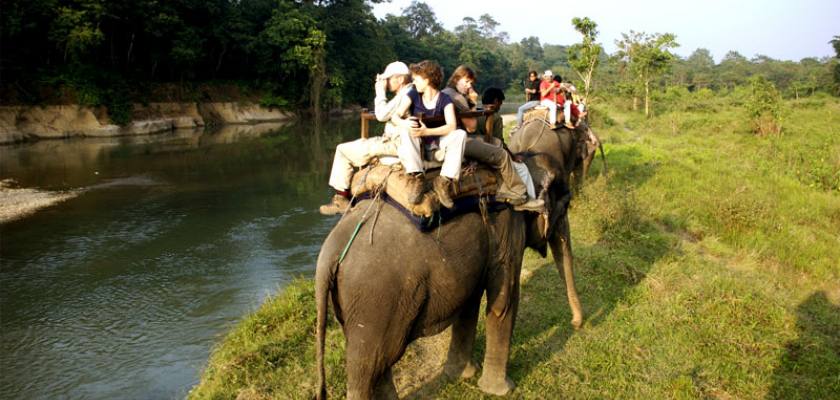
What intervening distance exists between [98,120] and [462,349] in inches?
A: 1033

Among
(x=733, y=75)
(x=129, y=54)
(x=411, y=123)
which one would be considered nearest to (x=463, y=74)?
(x=411, y=123)

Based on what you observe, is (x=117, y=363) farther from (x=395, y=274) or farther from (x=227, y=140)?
(x=227, y=140)

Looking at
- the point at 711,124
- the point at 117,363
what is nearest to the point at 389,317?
the point at 117,363

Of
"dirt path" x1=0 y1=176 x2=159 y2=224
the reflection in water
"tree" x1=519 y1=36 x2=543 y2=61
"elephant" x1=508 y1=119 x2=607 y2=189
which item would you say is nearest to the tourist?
"elephant" x1=508 y1=119 x2=607 y2=189

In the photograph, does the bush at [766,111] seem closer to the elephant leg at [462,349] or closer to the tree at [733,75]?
the elephant leg at [462,349]

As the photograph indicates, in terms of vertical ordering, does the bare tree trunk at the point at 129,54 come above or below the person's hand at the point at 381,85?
above

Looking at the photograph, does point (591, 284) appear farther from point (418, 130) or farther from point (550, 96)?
point (418, 130)

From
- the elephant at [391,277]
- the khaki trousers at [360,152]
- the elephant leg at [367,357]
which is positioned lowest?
the elephant leg at [367,357]

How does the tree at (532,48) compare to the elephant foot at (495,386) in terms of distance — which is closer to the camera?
the elephant foot at (495,386)

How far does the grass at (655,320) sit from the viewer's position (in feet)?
14.0

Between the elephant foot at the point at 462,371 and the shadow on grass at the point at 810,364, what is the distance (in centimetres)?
209

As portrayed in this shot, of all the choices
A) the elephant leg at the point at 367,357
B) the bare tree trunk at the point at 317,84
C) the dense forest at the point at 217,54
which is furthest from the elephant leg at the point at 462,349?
the bare tree trunk at the point at 317,84

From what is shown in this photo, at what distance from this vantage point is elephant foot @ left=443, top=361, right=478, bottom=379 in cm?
434

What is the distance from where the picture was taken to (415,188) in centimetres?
315
